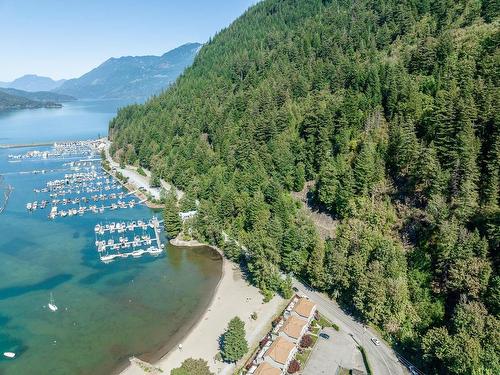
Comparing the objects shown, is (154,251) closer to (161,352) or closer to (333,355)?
(161,352)

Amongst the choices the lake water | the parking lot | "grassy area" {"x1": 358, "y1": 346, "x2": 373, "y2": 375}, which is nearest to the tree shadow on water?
the lake water

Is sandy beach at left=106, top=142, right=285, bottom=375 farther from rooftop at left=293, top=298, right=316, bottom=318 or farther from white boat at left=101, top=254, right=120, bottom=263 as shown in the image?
white boat at left=101, top=254, right=120, bottom=263

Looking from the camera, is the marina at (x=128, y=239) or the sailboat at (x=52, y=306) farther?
the marina at (x=128, y=239)

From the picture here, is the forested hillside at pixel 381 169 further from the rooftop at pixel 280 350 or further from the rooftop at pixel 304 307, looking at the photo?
the rooftop at pixel 280 350

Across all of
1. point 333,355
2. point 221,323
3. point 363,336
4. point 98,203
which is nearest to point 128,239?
point 98,203

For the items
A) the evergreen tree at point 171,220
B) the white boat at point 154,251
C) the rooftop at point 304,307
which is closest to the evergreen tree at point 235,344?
the rooftop at point 304,307
